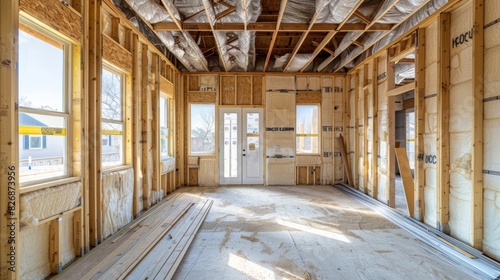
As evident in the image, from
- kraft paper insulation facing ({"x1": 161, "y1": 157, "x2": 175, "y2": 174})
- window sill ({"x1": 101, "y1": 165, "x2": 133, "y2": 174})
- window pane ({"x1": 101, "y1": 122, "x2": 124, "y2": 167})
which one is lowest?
kraft paper insulation facing ({"x1": 161, "y1": 157, "x2": 175, "y2": 174})

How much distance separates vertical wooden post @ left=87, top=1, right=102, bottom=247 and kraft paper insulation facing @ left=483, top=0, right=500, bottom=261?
4845mm

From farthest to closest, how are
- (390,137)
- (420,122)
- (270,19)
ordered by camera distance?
(270,19)
(390,137)
(420,122)

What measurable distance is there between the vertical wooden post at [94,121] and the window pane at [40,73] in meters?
0.32

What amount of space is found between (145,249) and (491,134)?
446cm

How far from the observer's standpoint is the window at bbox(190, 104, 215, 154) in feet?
23.0

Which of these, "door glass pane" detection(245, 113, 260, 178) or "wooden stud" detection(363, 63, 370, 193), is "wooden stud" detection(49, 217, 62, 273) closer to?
"door glass pane" detection(245, 113, 260, 178)

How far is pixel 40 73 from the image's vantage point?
7.88 feet

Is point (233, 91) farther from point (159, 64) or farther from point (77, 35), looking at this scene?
point (77, 35)

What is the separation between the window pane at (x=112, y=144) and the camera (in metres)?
3.49

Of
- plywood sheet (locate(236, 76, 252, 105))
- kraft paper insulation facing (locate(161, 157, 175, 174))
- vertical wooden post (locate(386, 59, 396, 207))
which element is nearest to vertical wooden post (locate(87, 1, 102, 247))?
kraft paper insulation facing (locate(161, 157, 175, 174))

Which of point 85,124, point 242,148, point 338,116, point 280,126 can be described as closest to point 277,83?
point 280,126

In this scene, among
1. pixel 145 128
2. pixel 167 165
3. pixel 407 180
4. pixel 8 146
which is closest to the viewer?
pixel 8 146

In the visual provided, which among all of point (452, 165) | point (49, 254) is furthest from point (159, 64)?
point (452, 165)

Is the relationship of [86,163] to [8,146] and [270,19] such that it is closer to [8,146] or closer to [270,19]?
[8,146]
